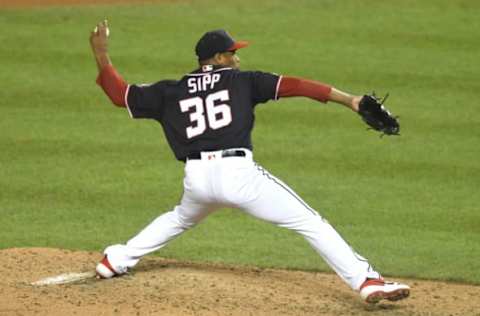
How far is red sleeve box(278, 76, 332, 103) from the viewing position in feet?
21.6

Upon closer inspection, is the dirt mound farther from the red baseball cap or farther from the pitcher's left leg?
the red baseball cap

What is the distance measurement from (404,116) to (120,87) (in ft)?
15.0

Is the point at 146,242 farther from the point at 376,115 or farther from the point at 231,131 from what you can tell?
the point at 376,115

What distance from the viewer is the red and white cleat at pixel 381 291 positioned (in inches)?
260

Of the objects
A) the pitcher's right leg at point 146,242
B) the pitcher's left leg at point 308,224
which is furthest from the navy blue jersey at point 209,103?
the pitcher's right leg at point 146,242

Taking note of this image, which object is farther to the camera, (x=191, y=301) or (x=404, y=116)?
(x=404, y=116)

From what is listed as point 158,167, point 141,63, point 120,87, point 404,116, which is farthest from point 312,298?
point 141,63

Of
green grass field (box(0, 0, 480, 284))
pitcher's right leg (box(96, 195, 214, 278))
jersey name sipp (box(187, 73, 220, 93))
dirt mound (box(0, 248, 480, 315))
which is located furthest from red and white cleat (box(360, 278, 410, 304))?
jersey name sipp (box(187, 73, 220, 93))

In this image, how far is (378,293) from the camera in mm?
6609

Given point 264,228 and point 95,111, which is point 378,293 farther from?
point 95,111

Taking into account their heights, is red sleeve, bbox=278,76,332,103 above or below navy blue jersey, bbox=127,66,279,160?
above

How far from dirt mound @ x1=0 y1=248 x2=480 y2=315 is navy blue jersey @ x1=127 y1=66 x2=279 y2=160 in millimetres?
885

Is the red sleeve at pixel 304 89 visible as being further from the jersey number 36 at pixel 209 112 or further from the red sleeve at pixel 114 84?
the red sleeve at pixel 114 84

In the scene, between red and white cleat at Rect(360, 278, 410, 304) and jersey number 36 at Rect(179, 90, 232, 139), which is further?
jersey number 36 at Rect(179, 90, 232, 139)
